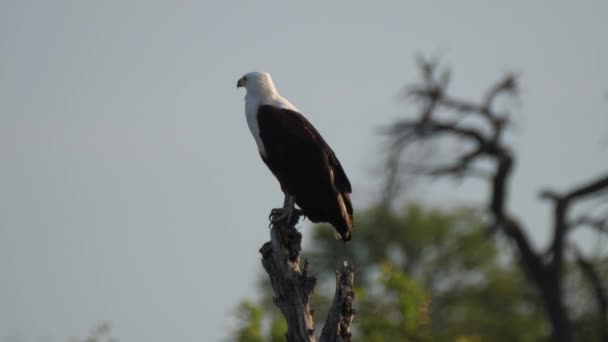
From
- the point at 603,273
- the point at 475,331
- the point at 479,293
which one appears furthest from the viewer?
the point at 479,293

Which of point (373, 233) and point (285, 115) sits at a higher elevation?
point (373, 233)

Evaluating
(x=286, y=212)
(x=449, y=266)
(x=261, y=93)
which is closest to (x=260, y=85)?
(x=261, y=93)

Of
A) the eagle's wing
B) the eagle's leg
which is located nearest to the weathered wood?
the eagle's leg

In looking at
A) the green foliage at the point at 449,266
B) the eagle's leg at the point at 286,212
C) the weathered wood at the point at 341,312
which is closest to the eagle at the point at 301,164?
the eagle's leg at the point at 286,212

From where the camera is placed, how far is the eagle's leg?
983 centimetres

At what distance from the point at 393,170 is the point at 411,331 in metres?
7.88

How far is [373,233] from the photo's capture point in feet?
152

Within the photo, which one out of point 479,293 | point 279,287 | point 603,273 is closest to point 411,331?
point 279,287

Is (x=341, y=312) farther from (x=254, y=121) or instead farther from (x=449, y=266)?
(x=449, y=266)

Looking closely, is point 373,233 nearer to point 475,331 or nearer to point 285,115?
point 475,331

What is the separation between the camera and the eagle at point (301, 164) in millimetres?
10281

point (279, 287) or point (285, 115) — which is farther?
point (285, 115)

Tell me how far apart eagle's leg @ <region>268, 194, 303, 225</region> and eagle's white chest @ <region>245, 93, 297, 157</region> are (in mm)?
463

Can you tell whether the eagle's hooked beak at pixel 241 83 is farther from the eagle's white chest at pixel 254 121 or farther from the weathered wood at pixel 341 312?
the weathered wood at pixel 341 312
